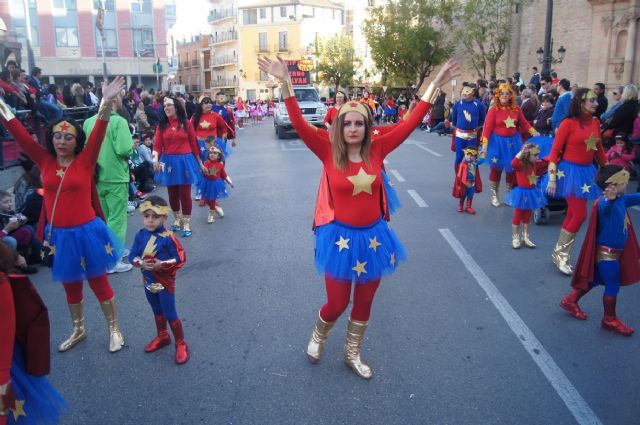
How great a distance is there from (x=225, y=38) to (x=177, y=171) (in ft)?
246

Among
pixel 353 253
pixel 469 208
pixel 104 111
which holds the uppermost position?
pixel 104 111

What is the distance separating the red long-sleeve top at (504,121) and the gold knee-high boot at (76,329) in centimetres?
669

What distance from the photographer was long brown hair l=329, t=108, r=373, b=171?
144 inches

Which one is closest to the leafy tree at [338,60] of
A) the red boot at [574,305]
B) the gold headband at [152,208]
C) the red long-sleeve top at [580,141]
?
the red long-sleeve top at [580,141]

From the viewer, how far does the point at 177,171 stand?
7.57 metres

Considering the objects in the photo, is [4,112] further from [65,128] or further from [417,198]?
[417,198]

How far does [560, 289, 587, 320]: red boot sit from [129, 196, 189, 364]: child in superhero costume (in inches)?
140

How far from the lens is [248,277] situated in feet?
19.9

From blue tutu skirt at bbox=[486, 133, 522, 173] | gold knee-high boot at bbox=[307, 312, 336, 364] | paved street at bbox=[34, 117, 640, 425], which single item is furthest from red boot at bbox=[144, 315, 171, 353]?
blue tutu skirt at bbox=[486, 133, 522, 173]

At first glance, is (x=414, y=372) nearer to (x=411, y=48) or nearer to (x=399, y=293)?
(x=399, y=293)

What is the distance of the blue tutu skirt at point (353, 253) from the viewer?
3.66 m

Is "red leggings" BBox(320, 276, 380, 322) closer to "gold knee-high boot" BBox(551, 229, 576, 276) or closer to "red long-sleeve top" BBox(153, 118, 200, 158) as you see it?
"gold knee-high boot" BBox(551, 229, 576, 276)

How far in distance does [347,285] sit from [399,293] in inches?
75.4

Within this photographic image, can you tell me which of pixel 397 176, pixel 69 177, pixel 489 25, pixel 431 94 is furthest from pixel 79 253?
pixel 489 25
